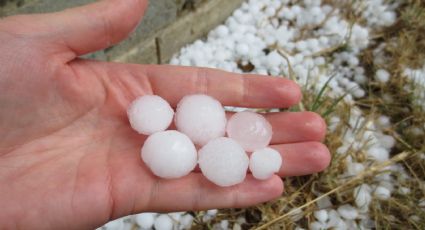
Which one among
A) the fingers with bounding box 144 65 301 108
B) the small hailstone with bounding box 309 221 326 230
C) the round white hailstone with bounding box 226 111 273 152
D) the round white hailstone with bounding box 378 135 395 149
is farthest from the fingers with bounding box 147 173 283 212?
the round white hailstone with bounding box 378 135 395 149

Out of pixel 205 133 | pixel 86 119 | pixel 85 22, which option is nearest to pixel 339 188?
pixel 205 133

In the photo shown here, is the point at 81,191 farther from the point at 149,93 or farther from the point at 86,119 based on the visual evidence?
the point at 149,93

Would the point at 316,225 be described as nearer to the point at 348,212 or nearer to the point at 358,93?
the point at 348,212

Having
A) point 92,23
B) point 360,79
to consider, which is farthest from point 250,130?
point 360,79

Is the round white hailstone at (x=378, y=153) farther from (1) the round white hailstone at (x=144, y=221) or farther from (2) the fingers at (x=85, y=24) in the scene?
(2) the fingers at (x=85, y=24)

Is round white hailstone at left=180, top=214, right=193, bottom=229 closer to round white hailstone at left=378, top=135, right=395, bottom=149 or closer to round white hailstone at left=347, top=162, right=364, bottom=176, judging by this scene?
round white hailstone at left=347, top=162, right=364, bottom=176

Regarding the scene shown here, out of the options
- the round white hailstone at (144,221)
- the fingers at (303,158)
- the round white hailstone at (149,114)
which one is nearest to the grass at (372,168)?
the round white hailstone at (144,221)
